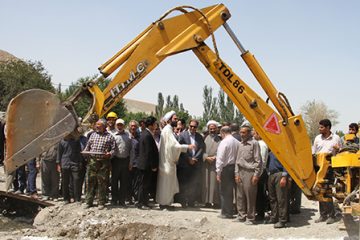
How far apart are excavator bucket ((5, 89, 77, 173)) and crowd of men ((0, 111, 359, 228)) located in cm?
299

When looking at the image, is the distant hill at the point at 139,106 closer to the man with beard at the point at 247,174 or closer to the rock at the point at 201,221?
the man with beard at the point at 247,174

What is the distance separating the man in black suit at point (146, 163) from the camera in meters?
10.1

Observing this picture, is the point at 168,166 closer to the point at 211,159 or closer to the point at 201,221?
the point at 211,159

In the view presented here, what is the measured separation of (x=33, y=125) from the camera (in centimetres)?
601

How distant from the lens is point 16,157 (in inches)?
234

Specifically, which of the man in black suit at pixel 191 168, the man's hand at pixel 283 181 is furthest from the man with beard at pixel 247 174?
the man in black suit at pixel 191 168

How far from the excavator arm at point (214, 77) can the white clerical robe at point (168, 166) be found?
3.18 m

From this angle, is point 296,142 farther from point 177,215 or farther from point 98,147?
point 98,147

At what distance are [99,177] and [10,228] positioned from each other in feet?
6.76

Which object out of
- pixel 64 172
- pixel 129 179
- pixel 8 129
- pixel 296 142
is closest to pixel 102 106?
pixel 8 129

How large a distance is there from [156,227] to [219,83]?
3.09 metres

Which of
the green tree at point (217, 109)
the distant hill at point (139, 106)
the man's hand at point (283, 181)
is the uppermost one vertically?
the distant hill at point (139, 106)

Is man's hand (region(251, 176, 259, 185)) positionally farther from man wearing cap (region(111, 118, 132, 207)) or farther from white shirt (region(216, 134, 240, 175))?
man wearing cap (region(111, 118, 132, 207))

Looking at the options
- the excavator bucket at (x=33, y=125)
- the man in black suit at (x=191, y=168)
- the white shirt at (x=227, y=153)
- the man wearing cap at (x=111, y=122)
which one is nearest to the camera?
the excavator bucket at (x=33, y=125)
